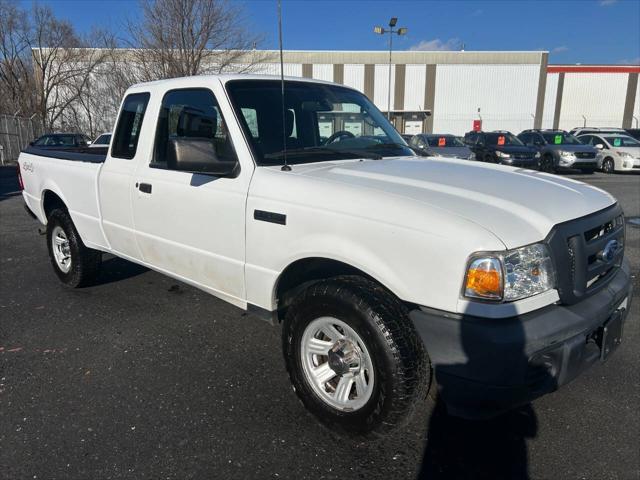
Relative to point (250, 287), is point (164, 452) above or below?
below

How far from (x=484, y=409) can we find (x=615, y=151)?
20.4 metres

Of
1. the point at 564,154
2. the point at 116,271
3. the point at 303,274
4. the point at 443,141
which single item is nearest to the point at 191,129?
the point at 303,274

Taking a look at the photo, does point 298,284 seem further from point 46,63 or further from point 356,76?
point 356,76

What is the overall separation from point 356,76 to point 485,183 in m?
44.8

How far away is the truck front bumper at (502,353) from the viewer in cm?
210

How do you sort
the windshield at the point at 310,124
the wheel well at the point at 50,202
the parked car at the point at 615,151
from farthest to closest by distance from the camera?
the parked car at the point at 615,151
the wheel well at the point at 50,202
the windshield at the point at 310,124

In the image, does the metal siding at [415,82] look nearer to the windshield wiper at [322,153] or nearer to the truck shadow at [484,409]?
the windshield wiper at [322,153]

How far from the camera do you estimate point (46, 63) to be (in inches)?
1320

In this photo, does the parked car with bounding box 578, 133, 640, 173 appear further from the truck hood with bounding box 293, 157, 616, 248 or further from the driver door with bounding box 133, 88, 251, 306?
the driver door with bounding box 133, 88, 251, 306

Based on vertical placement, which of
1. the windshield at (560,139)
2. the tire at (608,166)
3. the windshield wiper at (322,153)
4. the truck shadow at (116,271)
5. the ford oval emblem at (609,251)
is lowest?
the tire at (608,166)

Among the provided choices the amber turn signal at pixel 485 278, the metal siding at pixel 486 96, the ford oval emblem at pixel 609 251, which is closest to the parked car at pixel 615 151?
the ford oval emblem at pixel 609 251

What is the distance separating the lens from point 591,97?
4809cm

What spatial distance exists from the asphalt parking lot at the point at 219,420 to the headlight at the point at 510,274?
0.96 meters

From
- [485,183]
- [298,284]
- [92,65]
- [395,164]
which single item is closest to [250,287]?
[298,284]
